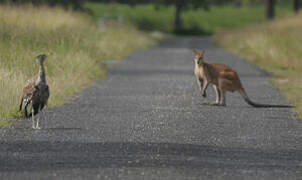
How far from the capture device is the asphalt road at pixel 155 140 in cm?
788

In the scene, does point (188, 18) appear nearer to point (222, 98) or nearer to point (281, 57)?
point (281, 57)

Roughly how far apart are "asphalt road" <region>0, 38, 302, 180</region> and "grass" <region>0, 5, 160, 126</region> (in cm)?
56

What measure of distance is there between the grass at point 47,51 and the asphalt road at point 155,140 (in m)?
0.56

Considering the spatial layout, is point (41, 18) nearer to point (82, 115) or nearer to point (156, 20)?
point (82, 115)

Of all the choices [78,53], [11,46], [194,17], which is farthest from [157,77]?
[194,17]

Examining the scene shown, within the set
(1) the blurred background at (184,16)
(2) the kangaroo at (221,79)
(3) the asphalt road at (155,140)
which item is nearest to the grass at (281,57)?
(3) the asphalt road at (155,140)

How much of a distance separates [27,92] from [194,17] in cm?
8123

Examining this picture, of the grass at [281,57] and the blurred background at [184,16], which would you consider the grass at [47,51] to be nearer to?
the grass at [281,57]

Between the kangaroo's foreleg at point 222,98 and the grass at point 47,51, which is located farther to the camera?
the kangaroo's foreleg at point 222,98

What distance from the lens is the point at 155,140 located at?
982cm

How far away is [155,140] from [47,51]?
8.60 metres

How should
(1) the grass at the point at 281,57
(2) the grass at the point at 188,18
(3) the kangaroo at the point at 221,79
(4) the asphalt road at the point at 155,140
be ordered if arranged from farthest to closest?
(2) the grass at the point at 188,18
(1) the grass at the point at 281,57
(3) the kangaroo at the point at 221,79
(4) the asphalt road at the point at 155,140

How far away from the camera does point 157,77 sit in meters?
20.0

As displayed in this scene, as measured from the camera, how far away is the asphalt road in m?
7.88
